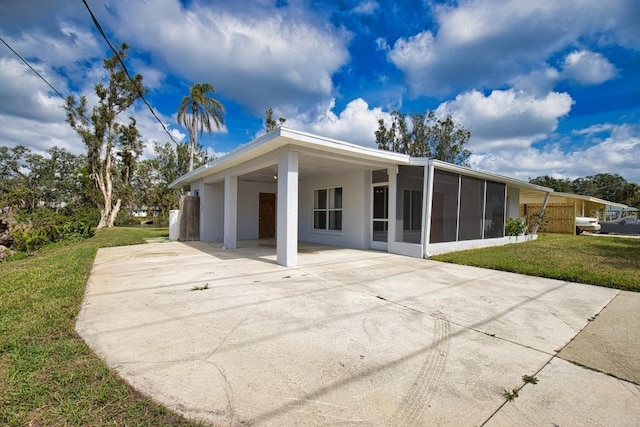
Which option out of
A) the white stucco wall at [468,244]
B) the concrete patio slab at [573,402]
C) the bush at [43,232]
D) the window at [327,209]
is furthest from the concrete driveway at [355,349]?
the bush at [43,232]

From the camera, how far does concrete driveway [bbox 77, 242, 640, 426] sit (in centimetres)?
187

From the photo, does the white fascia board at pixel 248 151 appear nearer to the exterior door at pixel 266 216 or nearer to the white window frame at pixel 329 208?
the exterior door at pixel 266 216

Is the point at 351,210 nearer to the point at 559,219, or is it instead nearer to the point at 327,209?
the point at 327,209

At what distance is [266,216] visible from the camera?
13.4 metres

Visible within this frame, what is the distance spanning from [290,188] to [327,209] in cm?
487

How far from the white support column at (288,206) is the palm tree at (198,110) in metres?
15.4

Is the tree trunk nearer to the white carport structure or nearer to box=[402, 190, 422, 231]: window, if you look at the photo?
the white carport structure

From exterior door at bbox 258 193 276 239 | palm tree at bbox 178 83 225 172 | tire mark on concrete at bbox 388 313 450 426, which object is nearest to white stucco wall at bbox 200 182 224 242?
exterior door at bbox 258 193 276 239

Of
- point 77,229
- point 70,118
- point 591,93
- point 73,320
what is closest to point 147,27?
point 73,320

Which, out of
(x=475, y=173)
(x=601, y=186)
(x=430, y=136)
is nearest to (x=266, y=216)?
(x=475, y=173)

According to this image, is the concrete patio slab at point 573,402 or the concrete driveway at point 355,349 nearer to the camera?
the concrete patio slab at point 573,402

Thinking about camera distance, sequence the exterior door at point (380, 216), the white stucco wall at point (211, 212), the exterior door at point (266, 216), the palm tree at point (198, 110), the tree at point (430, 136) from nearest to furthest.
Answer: the exterior door at point (380, 216), the white stucco wall at point (211, 212), the exterior door at point (266, 216), the palm tree at point (198, 110), the tree at point (430, 136)

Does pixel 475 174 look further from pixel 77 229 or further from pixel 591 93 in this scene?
pixel 77 229

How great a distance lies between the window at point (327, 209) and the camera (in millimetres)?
10664
